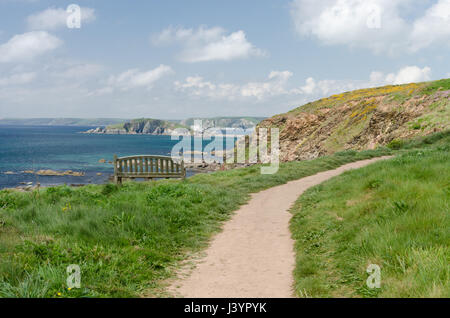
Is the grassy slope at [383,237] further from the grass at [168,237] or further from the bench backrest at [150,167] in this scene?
the bench backrest at [150,167]

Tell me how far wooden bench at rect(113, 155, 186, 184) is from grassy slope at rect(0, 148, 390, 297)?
2.80m

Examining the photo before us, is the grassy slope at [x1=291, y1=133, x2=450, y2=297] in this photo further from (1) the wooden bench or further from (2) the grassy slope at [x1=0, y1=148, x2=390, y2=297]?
(1) the wooden bench

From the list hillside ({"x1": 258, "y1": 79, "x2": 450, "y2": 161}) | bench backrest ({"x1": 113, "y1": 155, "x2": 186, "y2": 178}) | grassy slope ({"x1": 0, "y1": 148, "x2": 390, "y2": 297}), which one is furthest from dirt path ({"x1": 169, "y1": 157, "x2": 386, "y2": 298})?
hillside ({"x1": 258, "y1": 79, "x2": 450, "y2": 161})

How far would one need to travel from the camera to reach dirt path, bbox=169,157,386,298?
4.96 metres

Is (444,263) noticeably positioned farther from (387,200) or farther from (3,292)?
(3,292)

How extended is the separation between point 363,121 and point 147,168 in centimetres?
3169

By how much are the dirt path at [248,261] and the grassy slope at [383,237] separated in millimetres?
283

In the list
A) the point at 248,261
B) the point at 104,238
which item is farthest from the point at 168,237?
the point at 248,261

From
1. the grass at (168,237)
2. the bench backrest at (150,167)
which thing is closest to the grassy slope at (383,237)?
the grass at (168,237)

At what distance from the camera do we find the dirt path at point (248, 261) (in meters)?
4.96

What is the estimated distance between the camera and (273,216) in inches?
371

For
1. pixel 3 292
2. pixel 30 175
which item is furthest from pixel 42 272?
pixel 30 175

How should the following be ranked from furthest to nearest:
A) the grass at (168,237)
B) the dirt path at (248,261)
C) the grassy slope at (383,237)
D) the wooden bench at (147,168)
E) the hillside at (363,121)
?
1. the hillside at (363,121)
2. the wooden bench at (147,168)
3. the dirt path at (248,261)
4. the grass at (168,237)
5. the grassy slope at (383,237)

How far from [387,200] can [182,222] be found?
181 inches
